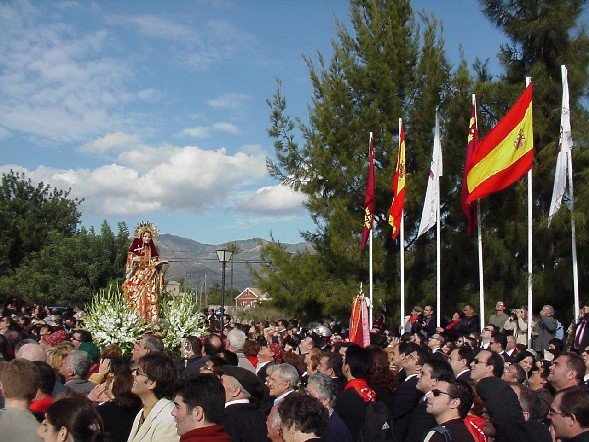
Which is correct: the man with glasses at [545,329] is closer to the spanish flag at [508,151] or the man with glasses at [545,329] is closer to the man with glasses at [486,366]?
the spanish flag at [508,151]

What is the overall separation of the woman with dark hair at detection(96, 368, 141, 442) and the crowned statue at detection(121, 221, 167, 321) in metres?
11.1

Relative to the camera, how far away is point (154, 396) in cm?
534

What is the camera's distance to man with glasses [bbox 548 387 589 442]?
4.58 m

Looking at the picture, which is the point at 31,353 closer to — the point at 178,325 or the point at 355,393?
the point at 355,393

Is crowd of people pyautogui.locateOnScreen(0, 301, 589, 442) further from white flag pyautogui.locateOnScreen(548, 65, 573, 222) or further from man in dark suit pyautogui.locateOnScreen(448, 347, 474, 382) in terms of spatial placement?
white flag pyautogui.locateOnScreen(548, 65, 573, 222)

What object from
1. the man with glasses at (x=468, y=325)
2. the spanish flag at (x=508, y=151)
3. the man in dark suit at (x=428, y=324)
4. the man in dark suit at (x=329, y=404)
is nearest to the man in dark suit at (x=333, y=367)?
the man in dark suit at (x=329, y=404)

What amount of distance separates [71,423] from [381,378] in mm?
3871

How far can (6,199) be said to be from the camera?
1783 inches

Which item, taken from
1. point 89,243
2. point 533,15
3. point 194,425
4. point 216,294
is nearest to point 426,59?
point 533,15

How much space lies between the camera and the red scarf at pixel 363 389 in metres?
6.66

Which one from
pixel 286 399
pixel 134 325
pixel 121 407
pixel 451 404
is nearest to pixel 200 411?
pixel 286 399

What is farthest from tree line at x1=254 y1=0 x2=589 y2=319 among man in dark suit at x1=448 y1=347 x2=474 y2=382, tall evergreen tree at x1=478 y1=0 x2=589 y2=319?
man in dark suit at x1=448 y1=347 x2=474 y2=382

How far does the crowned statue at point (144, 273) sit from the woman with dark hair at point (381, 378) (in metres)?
10.3

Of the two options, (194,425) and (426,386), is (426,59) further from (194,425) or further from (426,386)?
(194,425)
